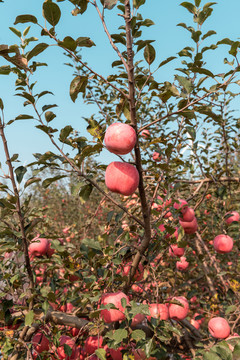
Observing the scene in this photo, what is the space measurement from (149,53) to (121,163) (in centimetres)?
49

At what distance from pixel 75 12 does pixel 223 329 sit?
2043 millimetres

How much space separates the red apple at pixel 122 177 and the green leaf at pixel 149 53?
1.53ft

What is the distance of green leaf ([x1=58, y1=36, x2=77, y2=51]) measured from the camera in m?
1.02

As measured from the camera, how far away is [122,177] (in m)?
1.28

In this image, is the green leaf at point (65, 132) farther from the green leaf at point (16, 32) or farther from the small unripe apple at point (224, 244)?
the small unripe apple at point (224, 244)

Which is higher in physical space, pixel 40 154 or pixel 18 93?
pixel 18 93

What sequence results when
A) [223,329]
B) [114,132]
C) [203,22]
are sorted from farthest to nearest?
[223,329] < [203,22] < [114,132]

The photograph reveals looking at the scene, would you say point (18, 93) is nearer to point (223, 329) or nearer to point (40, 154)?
point (40, 154)

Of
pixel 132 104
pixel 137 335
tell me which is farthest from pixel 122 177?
pixel 137 335

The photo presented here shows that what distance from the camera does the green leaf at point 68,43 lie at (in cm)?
102

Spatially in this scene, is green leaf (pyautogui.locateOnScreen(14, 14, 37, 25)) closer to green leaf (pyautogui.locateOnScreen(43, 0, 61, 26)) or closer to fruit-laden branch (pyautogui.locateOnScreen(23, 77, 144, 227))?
green leaf (pyautogui.locateOnScreen(43, 0, 61, 26))

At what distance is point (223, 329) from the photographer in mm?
1953

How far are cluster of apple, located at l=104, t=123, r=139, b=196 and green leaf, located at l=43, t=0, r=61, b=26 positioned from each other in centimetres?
45

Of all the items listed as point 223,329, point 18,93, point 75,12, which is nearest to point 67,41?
point 75,12
